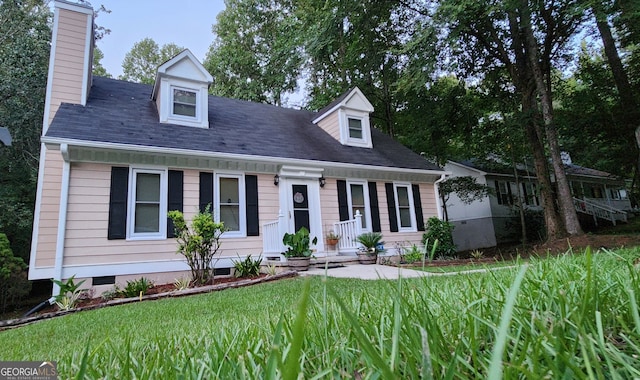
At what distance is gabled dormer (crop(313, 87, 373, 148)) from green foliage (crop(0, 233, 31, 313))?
9.84 m

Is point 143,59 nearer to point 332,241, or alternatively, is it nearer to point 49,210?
point 49,210

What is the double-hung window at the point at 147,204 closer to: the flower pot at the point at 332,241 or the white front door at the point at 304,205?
the white front door at the point at 304,205

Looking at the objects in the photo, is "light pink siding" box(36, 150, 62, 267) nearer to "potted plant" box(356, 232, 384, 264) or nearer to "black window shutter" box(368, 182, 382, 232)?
"potted plant" box(356, 232, 384, 264)

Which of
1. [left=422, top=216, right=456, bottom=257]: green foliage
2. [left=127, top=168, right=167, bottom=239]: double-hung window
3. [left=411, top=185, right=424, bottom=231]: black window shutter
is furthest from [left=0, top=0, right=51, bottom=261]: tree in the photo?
[left=422, top=216, right=456, bottom=257]: green foliage

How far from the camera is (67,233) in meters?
6.80

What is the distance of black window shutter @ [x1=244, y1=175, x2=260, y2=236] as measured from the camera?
880 cm

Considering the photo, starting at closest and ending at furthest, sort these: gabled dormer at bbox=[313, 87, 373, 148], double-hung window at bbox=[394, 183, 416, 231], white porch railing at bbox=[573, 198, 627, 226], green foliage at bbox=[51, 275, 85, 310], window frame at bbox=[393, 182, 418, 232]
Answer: green foliage at bbox=[51, 275, 85, 310] → window frame at bbox=[393, 182, 418, 232] → double-hung window at bbox=[394, 183, 416, 231] → gabled dormer at bbox=[313, 87, 373, 148] → white porch railing at bbox=[573, 198, 627, 226]

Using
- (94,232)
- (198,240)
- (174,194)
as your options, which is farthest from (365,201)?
(94,232)

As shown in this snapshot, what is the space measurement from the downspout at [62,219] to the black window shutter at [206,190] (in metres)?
2.71

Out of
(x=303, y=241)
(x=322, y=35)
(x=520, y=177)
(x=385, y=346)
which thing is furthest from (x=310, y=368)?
(x=520, y=177)

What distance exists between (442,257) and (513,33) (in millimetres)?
7859

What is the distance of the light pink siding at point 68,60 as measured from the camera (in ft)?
27.3

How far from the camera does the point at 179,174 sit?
8133 mm

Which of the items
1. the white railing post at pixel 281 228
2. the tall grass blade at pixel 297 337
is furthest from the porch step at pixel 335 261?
the tall grass blade at pixel 297 337
